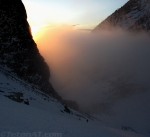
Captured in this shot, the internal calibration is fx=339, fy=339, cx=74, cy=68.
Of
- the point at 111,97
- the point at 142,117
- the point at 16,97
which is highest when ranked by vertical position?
the point at 111,97

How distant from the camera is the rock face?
49.8 m

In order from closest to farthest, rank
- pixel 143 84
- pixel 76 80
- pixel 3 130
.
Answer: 1. pixel 3 130
2. pixel 143 84
3. pixel 76 80

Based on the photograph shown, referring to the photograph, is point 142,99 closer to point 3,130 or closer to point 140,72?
point 140,72

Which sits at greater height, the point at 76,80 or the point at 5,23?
the point at 76,80

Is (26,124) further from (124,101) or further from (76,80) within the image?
(76,80)

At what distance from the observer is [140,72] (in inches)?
7756

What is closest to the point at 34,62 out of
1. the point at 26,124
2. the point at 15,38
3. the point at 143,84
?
the point at 15,38

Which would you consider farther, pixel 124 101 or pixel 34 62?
pixel 124 101

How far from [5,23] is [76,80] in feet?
472

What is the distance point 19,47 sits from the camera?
5369 cm

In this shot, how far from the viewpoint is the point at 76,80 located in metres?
195

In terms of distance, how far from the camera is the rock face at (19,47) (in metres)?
49.8

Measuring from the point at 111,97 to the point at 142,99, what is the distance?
1369 cm

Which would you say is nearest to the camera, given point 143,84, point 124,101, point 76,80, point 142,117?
point 142,117
